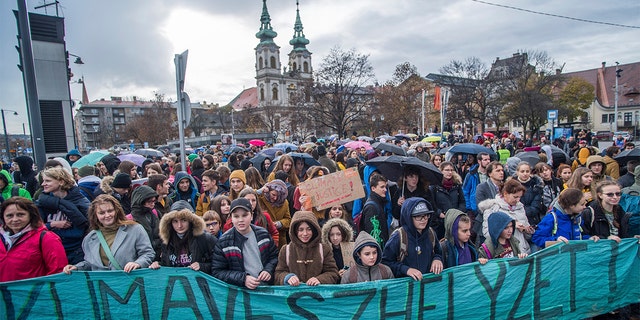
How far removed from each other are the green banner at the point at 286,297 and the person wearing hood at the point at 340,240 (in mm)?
397

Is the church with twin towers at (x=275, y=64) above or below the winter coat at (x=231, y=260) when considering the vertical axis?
above

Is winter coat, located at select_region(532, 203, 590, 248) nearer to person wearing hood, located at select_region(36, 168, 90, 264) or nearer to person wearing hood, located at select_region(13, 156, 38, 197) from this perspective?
person wearing hood, located at select_region(36, 168, 90, 264)

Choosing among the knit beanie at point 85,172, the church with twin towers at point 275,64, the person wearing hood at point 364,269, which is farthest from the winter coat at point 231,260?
the church with twin towers at point 275,64

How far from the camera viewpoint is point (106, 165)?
353 inches

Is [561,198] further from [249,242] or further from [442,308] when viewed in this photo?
[249,242]

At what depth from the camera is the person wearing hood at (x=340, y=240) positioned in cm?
371

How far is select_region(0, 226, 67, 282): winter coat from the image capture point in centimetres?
333

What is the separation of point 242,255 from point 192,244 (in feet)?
1.73

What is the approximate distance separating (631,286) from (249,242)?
4335 mm

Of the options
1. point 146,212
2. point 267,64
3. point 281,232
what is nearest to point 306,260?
point 281,232

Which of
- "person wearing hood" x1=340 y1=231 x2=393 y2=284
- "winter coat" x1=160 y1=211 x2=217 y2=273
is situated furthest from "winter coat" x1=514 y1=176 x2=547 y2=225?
"winter coat" x1=160 y1=211 x2=217 y2=273

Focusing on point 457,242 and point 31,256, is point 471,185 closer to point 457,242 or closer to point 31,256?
point 457,242

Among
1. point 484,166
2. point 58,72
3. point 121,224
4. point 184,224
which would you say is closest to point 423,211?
point 184,224

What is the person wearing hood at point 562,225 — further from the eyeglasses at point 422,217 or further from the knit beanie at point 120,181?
the knit beanie at point 120,181
